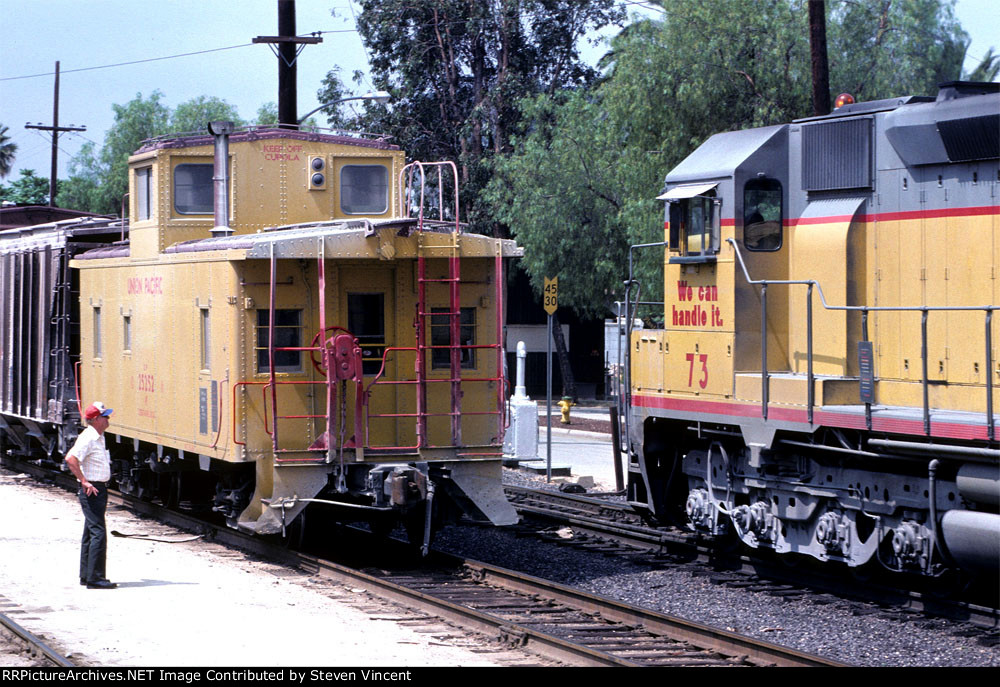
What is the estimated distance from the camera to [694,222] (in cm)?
1224

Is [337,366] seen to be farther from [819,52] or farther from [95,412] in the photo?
[819,52]

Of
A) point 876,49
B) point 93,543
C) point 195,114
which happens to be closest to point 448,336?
point 93,543

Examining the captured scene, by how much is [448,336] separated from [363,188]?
3256 millimetres

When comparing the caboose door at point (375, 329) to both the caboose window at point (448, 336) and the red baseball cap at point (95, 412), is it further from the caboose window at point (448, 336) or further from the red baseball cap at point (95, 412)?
the red baseball cap at point (95, 412)

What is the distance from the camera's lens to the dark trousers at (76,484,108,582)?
1101 cm

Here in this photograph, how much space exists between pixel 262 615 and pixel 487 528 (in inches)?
213

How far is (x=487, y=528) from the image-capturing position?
49.1ft

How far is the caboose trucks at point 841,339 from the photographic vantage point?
32.4 ft

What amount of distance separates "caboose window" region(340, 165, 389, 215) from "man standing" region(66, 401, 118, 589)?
4759 mm

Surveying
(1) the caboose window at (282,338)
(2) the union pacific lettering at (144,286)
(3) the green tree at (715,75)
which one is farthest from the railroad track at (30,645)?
(3) the green tree at (715,75)

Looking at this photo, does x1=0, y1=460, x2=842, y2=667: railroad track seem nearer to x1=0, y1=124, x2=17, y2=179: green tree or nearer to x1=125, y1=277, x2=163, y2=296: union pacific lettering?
x1=125, y1=277, x2=163, y2=296: union pacific lettering

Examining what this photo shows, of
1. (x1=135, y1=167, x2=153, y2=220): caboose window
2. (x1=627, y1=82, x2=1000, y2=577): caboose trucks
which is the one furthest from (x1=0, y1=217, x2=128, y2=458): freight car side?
(x1=627, y1=82, x2=1000, y2=577): caboose trucks

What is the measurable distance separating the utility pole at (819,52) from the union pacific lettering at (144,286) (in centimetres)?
1077

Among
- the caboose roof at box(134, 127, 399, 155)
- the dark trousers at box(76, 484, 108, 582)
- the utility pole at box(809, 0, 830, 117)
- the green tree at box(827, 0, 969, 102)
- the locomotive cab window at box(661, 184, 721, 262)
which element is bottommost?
the dark trousers at box(76, 484, 108, 582)
